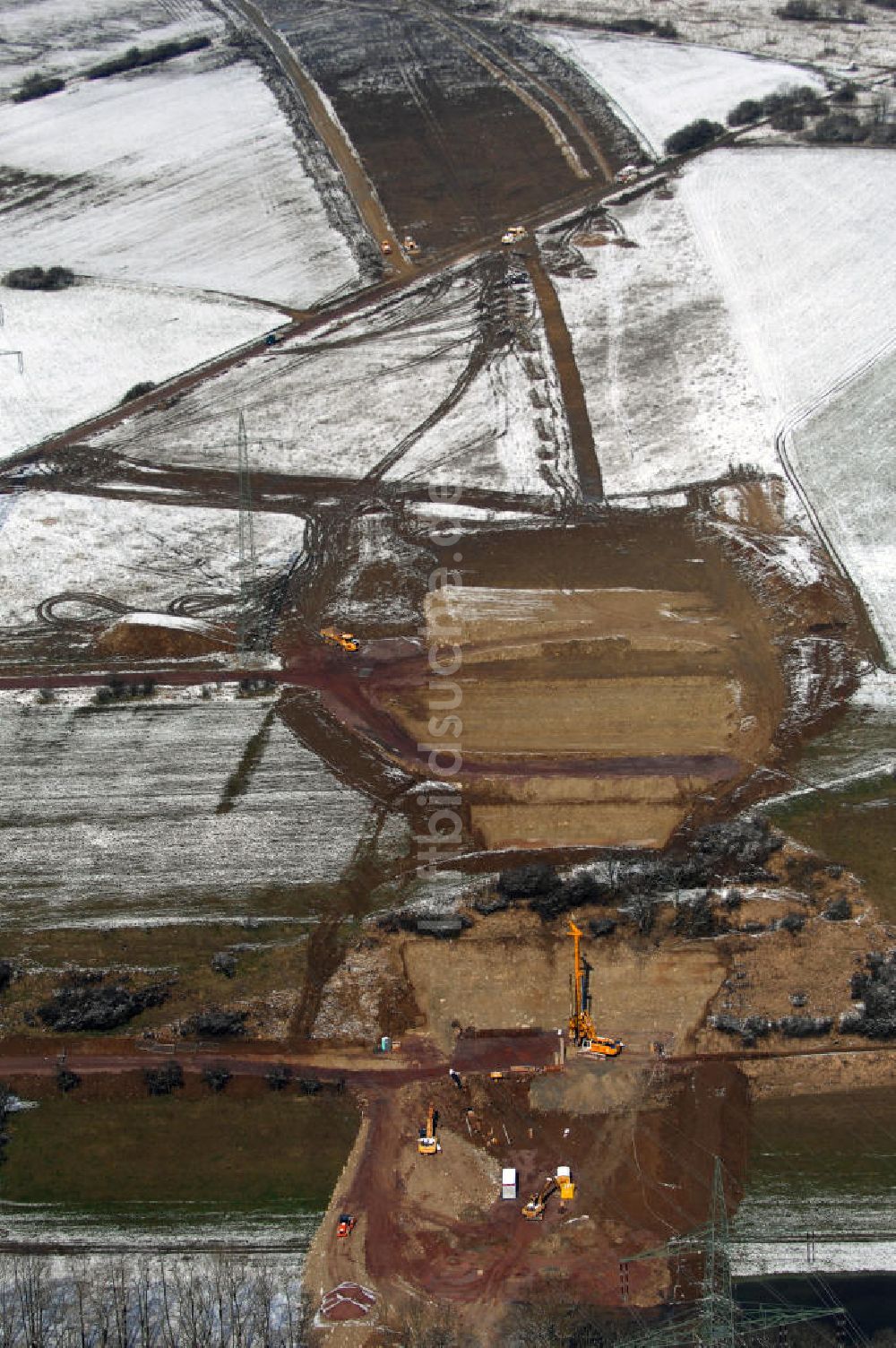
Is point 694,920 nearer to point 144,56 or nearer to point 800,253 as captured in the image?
point 800,253

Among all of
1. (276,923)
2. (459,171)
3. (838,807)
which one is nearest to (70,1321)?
(276,923)

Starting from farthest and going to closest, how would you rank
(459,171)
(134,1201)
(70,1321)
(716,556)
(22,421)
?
(459,171)
(22,421)
(716,556)
(134,1201)
(70,1321)

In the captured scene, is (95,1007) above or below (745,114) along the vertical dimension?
below

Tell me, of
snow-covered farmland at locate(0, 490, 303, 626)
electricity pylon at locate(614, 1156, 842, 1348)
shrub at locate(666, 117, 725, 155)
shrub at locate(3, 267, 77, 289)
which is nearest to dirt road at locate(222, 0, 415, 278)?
shrub at locate(3, 267, 77, 289)

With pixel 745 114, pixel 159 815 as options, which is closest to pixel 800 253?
pixel 745 114

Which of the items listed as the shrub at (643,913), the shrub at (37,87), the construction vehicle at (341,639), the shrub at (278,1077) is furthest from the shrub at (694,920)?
the shrub at (37,87)

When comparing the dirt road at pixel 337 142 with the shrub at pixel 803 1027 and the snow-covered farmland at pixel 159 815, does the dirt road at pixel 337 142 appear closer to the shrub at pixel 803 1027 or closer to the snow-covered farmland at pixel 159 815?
the snow-covered farmland at pixel 159 815

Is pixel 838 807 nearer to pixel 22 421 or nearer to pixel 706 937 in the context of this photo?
pixel 706 937
